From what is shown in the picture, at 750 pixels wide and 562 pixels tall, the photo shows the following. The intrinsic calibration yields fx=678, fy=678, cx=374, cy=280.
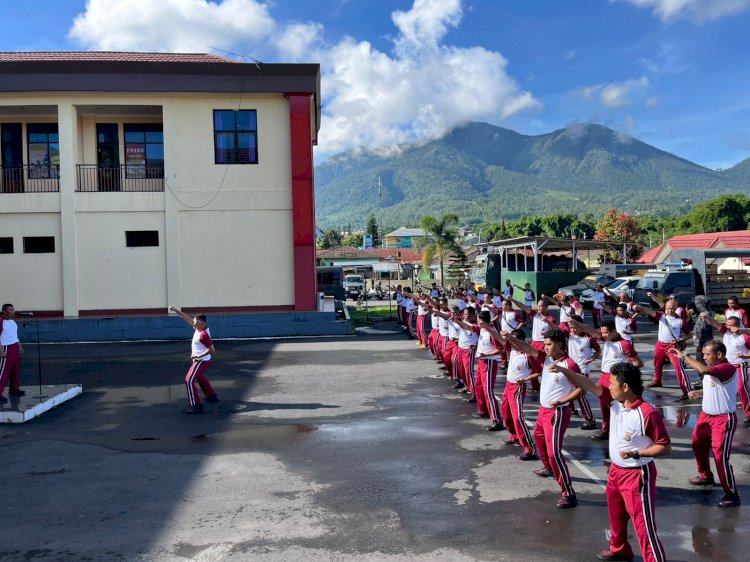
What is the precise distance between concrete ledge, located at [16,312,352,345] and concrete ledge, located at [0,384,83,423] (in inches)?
325

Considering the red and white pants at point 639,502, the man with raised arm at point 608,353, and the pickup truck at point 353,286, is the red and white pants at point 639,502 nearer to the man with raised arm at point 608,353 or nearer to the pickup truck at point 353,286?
the man with raised arm at point 608,353

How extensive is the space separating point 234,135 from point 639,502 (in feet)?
66.8

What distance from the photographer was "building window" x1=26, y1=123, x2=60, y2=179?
81.6ft

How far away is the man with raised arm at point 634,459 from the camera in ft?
16.9

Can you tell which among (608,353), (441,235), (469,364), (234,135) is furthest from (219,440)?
(441,235)

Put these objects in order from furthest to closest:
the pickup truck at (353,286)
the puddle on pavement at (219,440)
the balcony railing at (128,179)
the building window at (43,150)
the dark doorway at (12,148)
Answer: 1. the pickup truck at (353,286)
2. the building window at (43,150)
3. the balcony railing at (128,179)
4. the dark doorway at (12,148)
5. the puddle on pavement at (219,440)

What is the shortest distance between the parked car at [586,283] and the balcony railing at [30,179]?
2000 cm

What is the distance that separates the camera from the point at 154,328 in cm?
2150

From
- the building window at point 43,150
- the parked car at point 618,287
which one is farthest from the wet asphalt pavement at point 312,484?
the building window at point 43,150

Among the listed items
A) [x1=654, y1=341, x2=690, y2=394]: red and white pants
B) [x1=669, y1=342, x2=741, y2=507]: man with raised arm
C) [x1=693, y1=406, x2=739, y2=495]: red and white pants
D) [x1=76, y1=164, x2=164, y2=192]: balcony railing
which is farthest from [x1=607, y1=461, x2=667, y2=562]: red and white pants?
[x1=76, y1=164, x2=164, y2=192]: balcony railing

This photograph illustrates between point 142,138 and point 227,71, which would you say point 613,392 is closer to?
point 227,71

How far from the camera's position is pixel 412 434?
9.70 meters

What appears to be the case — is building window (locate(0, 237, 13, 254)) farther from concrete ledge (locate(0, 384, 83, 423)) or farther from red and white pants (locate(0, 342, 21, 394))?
red and white pants (locate(0, 342, 21, 394))

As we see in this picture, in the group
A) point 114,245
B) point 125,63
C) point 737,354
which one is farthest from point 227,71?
point 737,354
